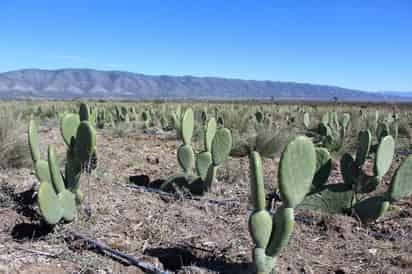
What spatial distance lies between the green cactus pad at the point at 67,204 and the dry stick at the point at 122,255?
24 centimetres

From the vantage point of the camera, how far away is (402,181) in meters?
4.26

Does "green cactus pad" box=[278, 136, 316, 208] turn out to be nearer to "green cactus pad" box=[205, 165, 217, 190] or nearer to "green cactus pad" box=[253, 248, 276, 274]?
"green cactus pad" box=[253, 248, 276, 274]

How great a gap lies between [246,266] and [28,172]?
373 centimetres

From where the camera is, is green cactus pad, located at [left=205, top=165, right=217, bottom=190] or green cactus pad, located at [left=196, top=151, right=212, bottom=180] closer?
green cactus pad, located at [left=205, top=165, right=217, bottom=190]

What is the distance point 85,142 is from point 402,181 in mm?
2797

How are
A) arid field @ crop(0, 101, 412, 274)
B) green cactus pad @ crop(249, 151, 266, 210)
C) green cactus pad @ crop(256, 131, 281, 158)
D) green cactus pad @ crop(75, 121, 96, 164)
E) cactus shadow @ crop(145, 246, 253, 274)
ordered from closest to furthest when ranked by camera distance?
1. green cactus pad @ crop(249, 151, 266, 210)
2. cactus shadow @ crop(145, 246, 253, 274)
3. arid field @ crop(0, 101, 412, 274)
4. green cactus pad @ crop(75, 121, 96, 164)
5. green cactus pad @ crop(256, 131, 281, 158)

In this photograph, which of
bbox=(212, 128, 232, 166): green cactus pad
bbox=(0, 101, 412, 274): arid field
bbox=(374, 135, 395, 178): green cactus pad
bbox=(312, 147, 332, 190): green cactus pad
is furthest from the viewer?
bbox=(212, 128, 232, 166): green cactus pad

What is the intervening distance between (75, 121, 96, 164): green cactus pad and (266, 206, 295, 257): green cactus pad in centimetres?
186

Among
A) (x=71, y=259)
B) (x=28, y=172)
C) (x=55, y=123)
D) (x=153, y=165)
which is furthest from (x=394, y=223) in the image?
(x=55, y=123)

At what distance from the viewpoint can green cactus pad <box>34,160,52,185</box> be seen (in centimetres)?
430

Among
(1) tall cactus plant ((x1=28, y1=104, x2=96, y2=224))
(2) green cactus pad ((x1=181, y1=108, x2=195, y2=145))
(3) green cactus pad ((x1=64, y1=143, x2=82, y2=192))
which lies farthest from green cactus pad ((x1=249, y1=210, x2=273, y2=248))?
(2) green cactus pad ((x1=181, y1=108, x2=195, y2=145))

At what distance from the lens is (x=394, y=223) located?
14.8ft

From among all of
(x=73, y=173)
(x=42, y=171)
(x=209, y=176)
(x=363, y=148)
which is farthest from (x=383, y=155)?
(x=42, y=171)

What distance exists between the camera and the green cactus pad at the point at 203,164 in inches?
212
